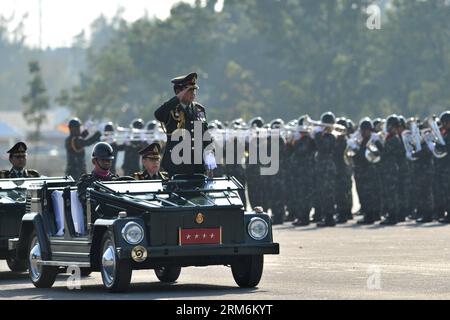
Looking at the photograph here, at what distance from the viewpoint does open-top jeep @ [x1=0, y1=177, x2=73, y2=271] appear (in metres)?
18.7

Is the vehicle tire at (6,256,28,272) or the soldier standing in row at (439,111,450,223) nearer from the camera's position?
the vehicle tire at (6,256,28,272)

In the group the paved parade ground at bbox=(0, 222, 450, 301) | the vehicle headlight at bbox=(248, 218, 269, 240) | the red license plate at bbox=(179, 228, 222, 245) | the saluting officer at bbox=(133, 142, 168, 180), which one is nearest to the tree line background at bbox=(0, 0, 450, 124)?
the paved parade ground at bbox=(0, 222, 450, 301)

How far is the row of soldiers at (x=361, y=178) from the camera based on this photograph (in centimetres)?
2991

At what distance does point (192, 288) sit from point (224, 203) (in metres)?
1.04

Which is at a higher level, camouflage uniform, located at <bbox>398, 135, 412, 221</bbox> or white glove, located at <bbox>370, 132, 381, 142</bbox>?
white glove, located at <bbox>370, 132, 381, 142</bbox>

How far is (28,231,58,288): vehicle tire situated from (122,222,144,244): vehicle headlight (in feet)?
6.20

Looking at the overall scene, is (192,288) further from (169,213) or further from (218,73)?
(218,73)

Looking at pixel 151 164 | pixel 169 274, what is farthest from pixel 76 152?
pixel 151 164

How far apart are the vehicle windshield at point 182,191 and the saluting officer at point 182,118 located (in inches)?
19.0

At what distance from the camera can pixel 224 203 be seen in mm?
16172

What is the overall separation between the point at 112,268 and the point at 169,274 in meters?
2.01

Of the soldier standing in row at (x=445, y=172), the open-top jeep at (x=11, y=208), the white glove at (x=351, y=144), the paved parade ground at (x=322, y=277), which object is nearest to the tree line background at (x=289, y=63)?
the white glove at (x=351, y=144)

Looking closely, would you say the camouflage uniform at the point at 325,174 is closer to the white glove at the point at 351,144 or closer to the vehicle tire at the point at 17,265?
the white glove at the point at 351,144

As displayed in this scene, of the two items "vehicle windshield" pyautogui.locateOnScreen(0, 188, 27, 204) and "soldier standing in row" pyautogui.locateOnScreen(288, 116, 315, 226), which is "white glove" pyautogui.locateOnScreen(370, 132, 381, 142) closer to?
"soldier standing in row" pyautogui.locateOnScreen(288, 116, 315, 226)
